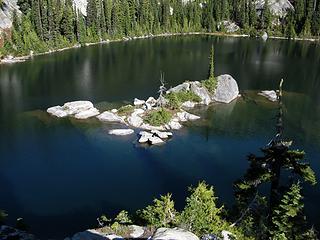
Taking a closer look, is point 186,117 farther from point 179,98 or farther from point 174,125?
point 179,98

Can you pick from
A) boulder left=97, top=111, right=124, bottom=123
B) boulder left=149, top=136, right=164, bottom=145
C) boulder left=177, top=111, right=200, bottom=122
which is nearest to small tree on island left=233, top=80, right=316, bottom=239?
boulder left=149, top=136, right=164, bottom=145

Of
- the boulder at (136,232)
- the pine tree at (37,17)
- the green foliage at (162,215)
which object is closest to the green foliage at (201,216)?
the green foliage at (162,215)

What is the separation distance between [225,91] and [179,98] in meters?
12.6

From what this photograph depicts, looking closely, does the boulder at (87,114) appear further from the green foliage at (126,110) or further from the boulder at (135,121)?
the boulder at (135,121)

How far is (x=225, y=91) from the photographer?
312 feet

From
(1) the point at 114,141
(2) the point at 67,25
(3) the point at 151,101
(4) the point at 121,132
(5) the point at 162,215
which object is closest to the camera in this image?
(5) the point at 162,215

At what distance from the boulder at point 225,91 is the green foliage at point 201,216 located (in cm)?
6192

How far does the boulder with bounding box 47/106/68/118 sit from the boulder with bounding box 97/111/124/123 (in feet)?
24.6

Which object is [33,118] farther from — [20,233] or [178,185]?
[20,233]

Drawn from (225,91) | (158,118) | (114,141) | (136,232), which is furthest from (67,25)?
(136,232)

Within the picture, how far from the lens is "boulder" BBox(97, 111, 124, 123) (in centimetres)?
7900

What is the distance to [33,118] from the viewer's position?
8081 centimetres

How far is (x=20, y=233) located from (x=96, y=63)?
9604 cm

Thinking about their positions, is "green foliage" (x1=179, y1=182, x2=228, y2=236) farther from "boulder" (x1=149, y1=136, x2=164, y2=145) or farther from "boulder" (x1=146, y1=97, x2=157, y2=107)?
"boulder" (x1=146, y1=97, x2=157, y2=107)
